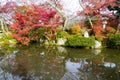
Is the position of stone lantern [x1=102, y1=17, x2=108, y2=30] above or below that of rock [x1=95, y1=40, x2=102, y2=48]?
above

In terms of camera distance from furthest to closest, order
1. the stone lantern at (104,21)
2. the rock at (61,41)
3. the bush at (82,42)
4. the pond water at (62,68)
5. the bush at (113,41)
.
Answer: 1. the stone lantern at (104,21)
2. the rock at (61,41)
3. the bush at (82,42)
4. the bush at (113,41)
5. the pond water at (62,68)

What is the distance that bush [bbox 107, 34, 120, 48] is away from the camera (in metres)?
13.5

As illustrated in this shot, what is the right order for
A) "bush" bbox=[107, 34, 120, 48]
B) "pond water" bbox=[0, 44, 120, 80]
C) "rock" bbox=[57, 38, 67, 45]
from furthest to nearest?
"rock" bbox=[57, 38, 67, 45]
"bush" bbox=[107, 34, 120, 48]
"pond water" bbox=[0, 44, 120, 80]

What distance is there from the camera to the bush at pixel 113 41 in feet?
44.2

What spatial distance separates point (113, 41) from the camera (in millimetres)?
13727

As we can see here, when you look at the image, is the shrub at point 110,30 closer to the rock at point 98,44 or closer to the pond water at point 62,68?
the rock at point 98,44

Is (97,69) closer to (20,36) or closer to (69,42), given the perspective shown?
(69,42)

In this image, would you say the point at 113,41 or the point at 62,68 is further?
the point at 113,41

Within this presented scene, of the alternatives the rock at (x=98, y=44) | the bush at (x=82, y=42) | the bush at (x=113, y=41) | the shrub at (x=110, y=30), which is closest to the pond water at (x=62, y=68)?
the bush at (x=113, y=41)

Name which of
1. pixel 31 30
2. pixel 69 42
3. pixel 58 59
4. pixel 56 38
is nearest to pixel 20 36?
pixel 31 30

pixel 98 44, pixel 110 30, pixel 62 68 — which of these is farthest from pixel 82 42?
pixel 62 68

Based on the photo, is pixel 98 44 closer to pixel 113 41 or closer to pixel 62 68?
pixel 113 41

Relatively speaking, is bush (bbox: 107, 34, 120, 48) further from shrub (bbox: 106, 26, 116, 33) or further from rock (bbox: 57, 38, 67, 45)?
rock (bbox: 57, 38, 67, 45)

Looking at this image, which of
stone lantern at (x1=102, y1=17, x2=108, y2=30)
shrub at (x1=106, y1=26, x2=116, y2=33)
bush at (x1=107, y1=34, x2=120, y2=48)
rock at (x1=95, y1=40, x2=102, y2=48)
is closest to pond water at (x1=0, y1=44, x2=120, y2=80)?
bush at (x1=107, y1=34, x2=120, y2=48)
